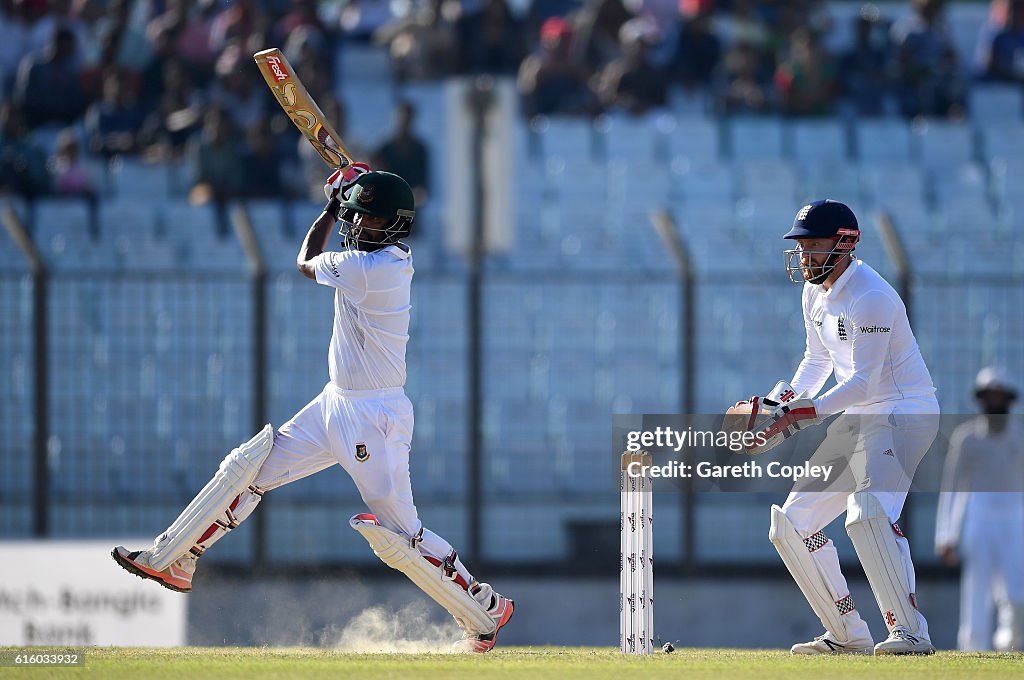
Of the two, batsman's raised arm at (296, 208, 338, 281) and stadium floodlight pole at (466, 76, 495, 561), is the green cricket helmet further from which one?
stadium floodlight pole at (466, 76, 495, 561)

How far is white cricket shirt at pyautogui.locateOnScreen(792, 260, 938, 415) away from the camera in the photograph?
7.21 m

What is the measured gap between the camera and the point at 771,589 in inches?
446

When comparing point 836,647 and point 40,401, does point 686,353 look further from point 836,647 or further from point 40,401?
point 40,401

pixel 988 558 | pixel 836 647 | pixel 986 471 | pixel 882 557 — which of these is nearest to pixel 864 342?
pixel 882 557

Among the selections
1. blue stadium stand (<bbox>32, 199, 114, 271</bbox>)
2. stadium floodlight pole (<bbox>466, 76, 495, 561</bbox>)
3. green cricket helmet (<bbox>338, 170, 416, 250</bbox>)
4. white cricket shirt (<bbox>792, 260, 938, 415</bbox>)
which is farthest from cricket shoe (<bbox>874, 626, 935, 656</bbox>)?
blue stadium stand (<bbox>32, 199, 114, 271</bbox>)

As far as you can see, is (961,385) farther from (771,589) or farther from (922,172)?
(922,172)

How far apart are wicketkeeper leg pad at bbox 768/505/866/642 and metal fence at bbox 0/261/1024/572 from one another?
380cm

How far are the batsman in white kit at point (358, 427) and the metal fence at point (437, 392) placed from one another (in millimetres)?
3824

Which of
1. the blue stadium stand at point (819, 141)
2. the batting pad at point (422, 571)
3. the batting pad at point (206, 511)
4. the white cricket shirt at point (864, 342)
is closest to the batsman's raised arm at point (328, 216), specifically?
the batting pad at point (206, 511)

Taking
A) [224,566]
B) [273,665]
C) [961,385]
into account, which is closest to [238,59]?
[224,566]

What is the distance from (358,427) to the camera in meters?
7.29

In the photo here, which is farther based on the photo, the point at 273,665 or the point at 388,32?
the point at 388,32

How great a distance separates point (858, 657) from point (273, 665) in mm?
2330

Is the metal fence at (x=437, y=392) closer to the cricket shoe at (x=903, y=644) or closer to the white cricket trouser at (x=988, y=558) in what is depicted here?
the white cricket trouser at (x=988, y=558)
